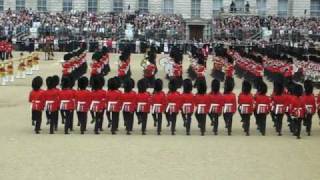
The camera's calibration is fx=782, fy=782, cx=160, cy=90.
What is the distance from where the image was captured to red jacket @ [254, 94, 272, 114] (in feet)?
64.3

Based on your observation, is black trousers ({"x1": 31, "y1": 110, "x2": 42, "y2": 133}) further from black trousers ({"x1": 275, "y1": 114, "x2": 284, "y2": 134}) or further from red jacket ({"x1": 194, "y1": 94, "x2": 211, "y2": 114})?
black trousers ({"x1": 275, "y1": 114, "x2": 284, "y2": 134})

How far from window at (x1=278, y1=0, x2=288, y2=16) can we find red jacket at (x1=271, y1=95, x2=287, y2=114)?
5287 cm

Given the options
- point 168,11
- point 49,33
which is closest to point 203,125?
point 49,33

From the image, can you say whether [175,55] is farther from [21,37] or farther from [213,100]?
[21,37]

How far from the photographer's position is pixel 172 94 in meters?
19.5

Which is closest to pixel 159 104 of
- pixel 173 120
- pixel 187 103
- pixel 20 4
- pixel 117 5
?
pixel 173 120

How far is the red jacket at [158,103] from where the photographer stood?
63.5 feet

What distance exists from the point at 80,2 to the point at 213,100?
52.9 meters

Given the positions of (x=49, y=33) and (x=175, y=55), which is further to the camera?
(x=49, y=33)

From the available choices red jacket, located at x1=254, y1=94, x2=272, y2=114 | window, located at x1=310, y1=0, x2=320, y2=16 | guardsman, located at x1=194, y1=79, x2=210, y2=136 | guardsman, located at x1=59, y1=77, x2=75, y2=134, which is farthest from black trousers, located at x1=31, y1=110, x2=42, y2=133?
window, located at x1=310, y1=0, x2=320, y2=16

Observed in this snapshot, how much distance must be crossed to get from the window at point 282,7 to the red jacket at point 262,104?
5303 centimetres

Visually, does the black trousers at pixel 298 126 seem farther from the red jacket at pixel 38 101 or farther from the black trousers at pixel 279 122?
the red jacket at pixel 38 101

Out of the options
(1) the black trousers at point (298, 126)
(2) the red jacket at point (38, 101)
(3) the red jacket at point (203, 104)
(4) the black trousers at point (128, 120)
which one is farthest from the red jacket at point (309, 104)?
(2) the red jacket at point (38, 101)

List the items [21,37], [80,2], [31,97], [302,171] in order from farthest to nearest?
[80,2] → [21,37] → [31,97] → [302,171]
